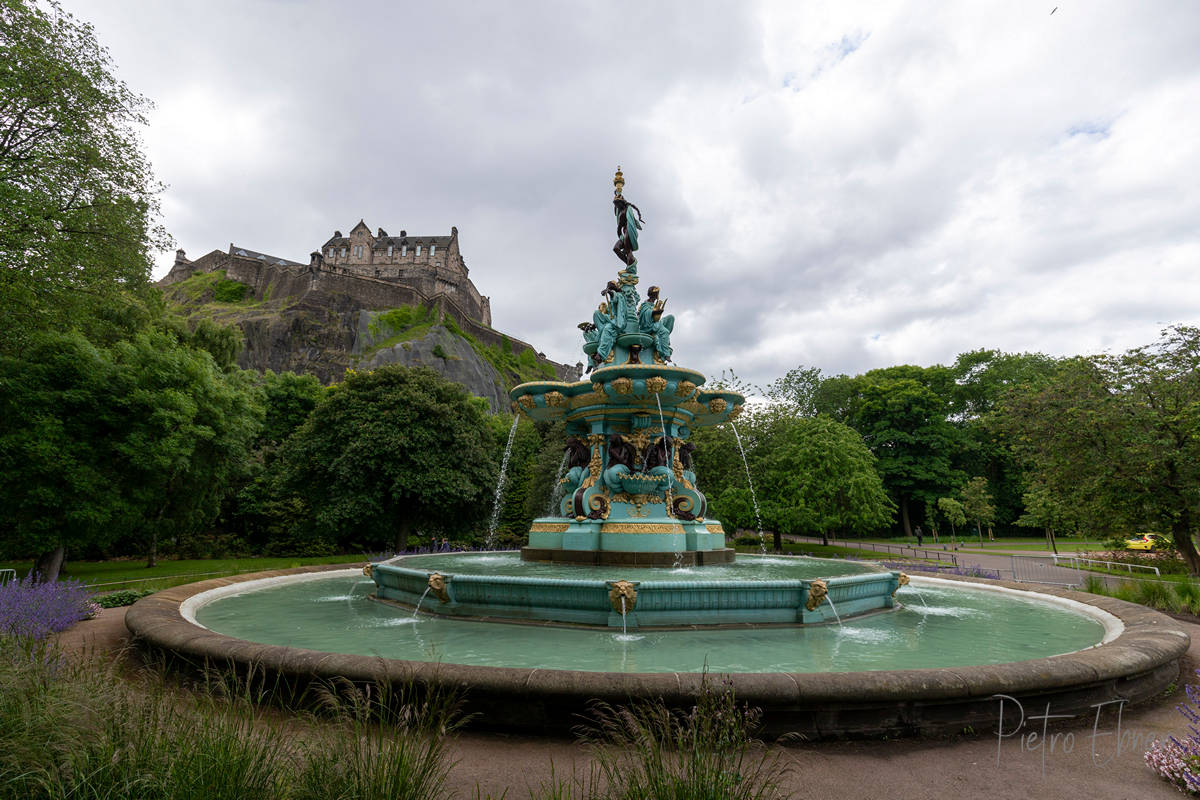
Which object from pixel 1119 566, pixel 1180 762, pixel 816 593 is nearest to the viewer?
pixel 1180 762

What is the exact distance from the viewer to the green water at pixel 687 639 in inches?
213

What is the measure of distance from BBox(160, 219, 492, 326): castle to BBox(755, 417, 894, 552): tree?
192 feet

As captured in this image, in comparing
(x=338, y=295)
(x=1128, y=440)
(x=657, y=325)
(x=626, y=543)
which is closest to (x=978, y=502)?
(x=1128, y=440)

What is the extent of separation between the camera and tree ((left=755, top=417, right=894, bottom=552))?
1205 inches

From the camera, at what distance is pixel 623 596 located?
6.60 m

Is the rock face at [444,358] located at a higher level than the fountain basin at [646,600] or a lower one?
higher

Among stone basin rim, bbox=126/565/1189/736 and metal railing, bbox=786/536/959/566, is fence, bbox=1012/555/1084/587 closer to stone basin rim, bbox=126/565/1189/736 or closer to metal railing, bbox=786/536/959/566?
metal railing, bbox=786/536/959/566

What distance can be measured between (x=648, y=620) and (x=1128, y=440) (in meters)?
20.5

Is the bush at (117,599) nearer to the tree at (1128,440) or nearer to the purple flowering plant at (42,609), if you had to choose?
the purple flowering plant at (42,609)

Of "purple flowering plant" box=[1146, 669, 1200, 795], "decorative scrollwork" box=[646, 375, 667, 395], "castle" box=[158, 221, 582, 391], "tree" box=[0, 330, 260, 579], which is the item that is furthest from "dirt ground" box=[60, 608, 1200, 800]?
"castle" box=[158, 221, 582, 391]

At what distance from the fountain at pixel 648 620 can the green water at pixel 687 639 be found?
44mm

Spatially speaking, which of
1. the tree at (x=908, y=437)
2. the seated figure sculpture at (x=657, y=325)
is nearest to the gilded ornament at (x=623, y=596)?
the seated figure sculpture at (x=657, y=325)

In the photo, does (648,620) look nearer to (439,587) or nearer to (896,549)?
(439,587)

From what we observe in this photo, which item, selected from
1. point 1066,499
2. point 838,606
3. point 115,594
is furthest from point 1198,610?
point 115,594
